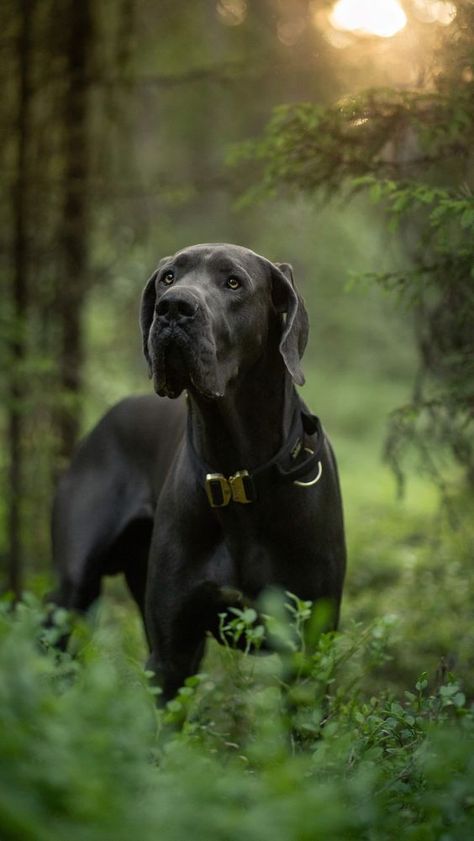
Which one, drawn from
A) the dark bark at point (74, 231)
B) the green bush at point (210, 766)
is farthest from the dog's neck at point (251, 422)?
the dark bark at point (74, 231)

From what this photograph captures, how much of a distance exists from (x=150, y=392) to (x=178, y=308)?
342 centimetres

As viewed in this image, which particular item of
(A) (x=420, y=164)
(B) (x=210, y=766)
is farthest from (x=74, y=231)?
(B) (x=210, y=766)

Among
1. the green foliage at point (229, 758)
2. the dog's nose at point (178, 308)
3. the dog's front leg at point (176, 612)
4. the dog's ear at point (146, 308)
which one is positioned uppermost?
the dog's nose at point (178, 308)

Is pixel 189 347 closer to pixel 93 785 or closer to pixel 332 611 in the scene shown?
pixel 332 611

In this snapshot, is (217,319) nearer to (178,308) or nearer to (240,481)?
(178,308)

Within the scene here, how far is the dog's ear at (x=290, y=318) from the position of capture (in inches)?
156

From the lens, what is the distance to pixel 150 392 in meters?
7.05

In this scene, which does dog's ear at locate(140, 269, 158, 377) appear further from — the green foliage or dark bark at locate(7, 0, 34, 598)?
dark bark at locate(7, 0, 34, 598)

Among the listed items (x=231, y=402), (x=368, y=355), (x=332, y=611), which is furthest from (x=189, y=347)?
(x=368, y=355)

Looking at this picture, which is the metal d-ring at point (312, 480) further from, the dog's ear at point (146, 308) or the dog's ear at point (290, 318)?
the dog's ear at point (146, 308)

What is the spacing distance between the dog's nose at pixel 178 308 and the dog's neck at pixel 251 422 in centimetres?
55

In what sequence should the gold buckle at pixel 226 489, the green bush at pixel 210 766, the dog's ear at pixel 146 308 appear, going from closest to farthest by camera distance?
1. the green bush at pixel 210 766
2. the gold buckle at pixel 226 489
3. the dog's ear at pixel 146 308

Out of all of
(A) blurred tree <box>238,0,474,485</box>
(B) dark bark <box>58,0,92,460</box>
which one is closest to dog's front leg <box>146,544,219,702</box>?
(A) blurred tree <box>238,0,474,485</box>

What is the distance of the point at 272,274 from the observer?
13.7ft
